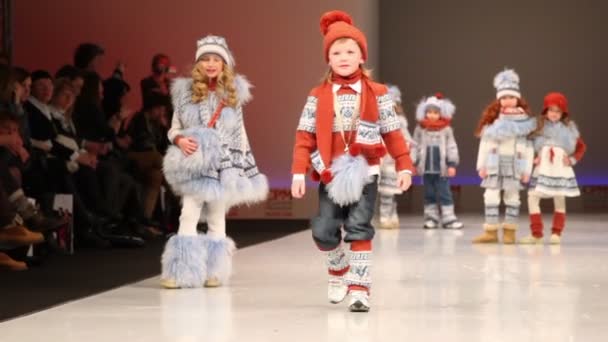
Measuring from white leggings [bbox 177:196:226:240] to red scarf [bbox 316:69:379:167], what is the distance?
3.77ft

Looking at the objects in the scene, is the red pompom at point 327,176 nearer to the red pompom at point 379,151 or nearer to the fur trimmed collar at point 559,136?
the red pompom at point 379,151

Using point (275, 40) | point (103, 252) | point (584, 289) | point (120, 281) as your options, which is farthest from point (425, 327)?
point (275, 40)

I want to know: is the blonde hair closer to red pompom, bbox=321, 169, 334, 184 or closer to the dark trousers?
red pompom, bbox=321, 169, 334, 184

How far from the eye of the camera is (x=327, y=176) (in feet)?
17.5

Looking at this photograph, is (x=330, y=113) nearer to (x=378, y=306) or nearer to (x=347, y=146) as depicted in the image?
(x=347, y=146)

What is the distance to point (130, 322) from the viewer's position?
16.1ft

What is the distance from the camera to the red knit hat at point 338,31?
17.8 feet

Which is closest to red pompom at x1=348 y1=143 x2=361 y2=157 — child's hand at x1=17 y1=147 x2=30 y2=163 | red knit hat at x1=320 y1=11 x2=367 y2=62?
red knit hat at x1=320 y1=11 x2=367 y2=62

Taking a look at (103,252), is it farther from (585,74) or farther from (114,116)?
(585,74)

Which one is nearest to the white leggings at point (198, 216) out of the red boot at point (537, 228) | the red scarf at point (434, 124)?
the red boot at point (537, 228)

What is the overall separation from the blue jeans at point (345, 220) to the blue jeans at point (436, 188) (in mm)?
6383

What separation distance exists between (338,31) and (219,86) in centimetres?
113

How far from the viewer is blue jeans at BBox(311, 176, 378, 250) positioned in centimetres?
534

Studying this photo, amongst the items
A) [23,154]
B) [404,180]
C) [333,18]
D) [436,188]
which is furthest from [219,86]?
[436,188]
